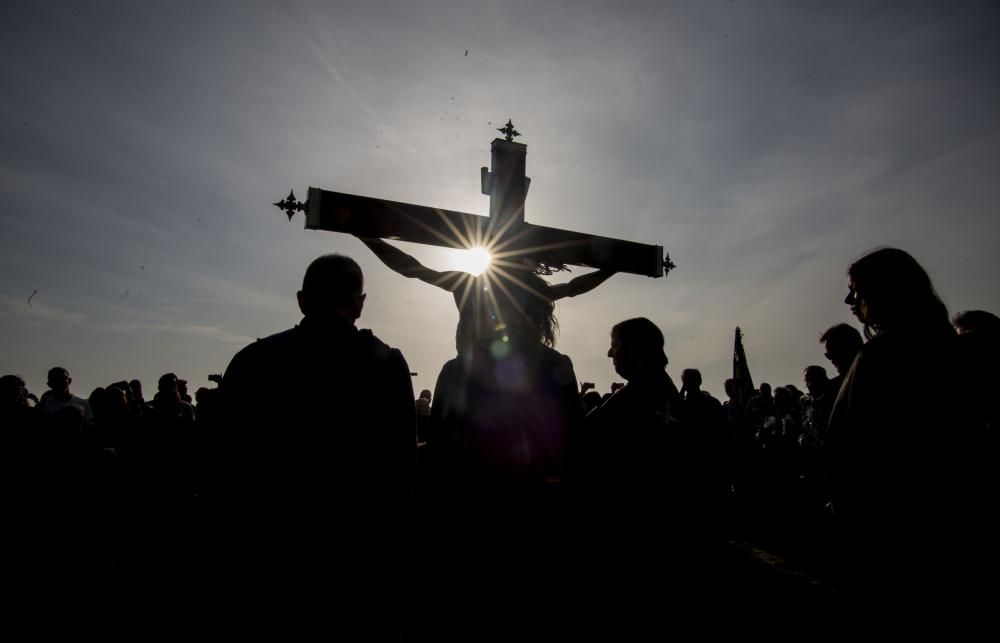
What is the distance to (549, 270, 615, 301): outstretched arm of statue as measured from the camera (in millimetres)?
4484

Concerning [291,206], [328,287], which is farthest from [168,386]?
[328,287]

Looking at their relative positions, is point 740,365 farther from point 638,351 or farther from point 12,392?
point 12,392

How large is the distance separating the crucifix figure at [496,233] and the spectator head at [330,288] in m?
1.29

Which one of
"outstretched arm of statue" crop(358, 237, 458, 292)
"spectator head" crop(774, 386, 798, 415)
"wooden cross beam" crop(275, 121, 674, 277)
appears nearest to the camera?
"outstretched arm of statue" crop(358, 237, 458, 292)

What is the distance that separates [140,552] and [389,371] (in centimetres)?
526

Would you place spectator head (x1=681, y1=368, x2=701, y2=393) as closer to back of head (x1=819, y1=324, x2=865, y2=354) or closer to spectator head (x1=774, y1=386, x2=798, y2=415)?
spectator head (x1=774, y1=386, x2=798, y2=415)

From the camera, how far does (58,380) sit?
770cm

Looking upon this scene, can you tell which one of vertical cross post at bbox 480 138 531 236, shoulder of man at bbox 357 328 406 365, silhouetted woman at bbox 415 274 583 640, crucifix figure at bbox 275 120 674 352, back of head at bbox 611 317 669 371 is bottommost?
silhouetted woman at bbox 415 274 583 640

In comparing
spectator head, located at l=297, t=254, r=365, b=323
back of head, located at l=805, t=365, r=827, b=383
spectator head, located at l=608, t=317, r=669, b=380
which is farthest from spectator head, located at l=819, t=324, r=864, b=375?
spectator head, located at l=297, t=254, r=365, b=323

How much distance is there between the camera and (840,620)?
3.21m

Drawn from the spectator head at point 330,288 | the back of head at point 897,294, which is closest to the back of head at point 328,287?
the spectator head at point 330,288

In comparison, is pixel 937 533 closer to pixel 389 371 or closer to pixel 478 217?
pixel 389 371

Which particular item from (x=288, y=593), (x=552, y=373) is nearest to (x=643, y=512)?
(x=552, y=373)

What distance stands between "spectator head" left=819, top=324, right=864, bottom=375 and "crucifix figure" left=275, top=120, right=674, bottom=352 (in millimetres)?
1573
